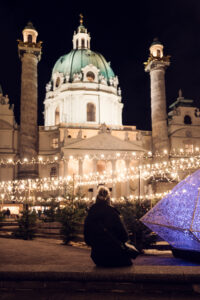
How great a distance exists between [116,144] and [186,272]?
4398cm

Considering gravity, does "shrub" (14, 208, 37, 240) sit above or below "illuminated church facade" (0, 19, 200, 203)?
below

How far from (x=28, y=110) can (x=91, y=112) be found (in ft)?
73.7

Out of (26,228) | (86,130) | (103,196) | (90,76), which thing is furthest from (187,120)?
(103,196)

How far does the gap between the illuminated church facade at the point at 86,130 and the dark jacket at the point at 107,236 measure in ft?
107

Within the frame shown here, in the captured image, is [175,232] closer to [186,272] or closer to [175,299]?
[186,272]

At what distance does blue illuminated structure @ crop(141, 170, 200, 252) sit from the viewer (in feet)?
23.1

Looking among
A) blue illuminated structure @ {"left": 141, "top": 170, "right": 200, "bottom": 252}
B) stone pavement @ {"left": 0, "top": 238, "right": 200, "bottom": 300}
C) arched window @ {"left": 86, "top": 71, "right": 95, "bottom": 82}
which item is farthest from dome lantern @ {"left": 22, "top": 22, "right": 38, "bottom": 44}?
stone pavement @ {"left": 0, "top": 238, "right": 200, "bottom": 300}

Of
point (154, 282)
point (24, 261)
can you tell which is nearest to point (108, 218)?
point (154, 282)

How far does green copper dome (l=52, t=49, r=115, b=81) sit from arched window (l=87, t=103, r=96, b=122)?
24.3 feet

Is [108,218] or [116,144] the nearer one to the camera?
[108,218]

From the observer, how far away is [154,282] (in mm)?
5555

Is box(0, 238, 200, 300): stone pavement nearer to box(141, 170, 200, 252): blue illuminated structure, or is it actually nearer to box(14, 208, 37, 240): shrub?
box(141, 170, 200, 252): blue illuminated structure

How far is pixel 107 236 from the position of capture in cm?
588

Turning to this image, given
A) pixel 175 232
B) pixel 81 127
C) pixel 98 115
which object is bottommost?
pixel 175 232
